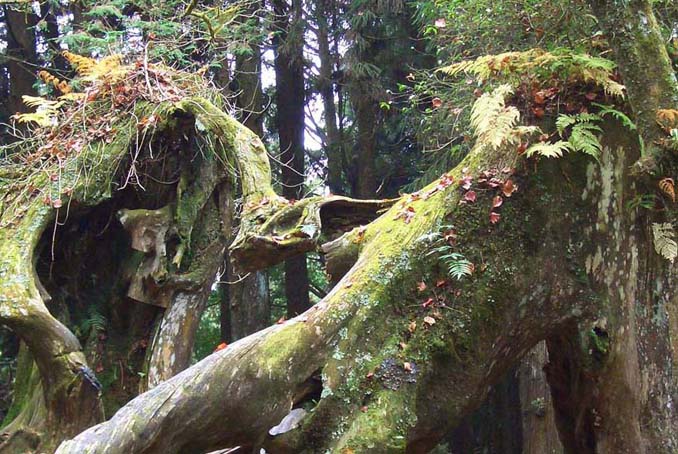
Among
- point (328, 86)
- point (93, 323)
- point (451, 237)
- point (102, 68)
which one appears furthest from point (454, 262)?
point (328, 86)

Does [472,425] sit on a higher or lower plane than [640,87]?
lower

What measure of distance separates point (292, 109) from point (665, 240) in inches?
501

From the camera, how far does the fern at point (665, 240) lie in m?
3.83

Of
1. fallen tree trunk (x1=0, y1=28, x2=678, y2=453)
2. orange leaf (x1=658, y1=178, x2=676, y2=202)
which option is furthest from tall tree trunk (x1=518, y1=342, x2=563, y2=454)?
orange leaf (x1=658, y1=178, x2=676, y2=202)

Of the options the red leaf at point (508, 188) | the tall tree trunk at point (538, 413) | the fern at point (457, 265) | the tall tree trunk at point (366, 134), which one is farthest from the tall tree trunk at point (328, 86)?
the fern at point (457, 265)

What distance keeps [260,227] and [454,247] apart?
5.59 ft

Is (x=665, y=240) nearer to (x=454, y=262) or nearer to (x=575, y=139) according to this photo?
(x=575, y=139)

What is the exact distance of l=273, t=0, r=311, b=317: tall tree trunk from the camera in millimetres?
14109

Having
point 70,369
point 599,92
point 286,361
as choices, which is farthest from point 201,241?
point 599,92

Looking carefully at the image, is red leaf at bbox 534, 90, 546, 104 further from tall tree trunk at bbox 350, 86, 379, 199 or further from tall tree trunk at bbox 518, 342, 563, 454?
tall tree trunk at bbox 350, 86, 379, 199

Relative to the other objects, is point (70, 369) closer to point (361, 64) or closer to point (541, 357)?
point (541, 357)

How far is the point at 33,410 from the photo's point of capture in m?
6.66

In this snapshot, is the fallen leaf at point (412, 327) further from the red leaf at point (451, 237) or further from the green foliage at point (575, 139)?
the green foliage at point (575, 139)

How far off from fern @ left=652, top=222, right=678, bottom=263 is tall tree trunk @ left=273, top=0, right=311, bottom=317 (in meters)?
10.6
